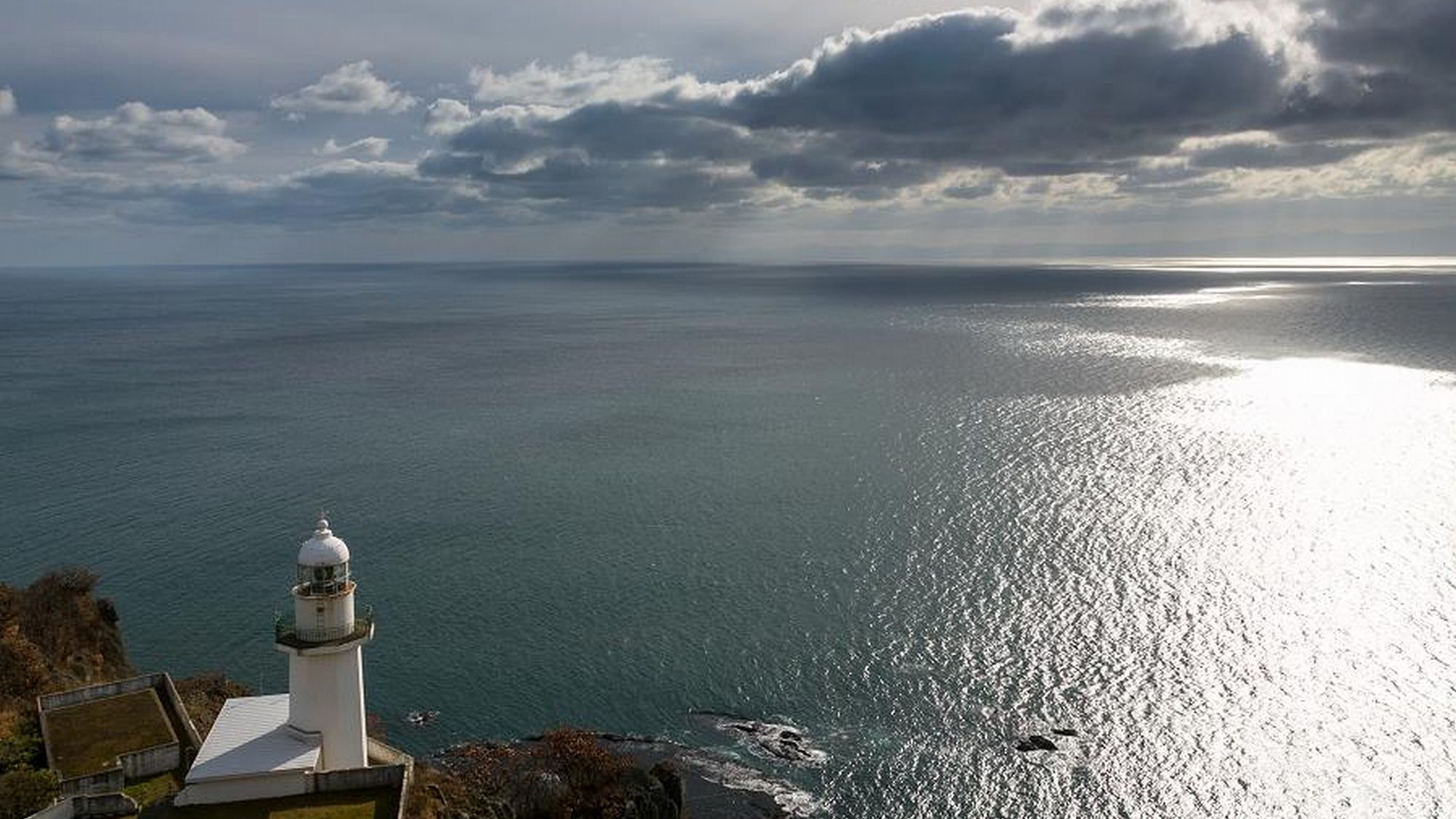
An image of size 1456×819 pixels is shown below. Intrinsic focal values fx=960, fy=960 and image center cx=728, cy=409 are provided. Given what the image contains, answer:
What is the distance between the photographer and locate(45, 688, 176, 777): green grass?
115 ft

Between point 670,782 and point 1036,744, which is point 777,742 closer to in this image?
point 670,782

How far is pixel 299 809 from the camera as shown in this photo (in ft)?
101

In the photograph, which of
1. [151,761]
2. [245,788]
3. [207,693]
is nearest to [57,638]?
[207,693]

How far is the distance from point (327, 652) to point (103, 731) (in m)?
12.9

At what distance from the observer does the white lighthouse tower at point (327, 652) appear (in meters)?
31.6

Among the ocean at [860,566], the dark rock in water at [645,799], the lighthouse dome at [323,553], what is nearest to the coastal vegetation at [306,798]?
the dark rock in water at [645,799]

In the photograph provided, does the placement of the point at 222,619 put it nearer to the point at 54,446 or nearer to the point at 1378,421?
the point at 54,446

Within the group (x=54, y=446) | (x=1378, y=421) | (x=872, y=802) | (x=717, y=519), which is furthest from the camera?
(x=1378, y=421)

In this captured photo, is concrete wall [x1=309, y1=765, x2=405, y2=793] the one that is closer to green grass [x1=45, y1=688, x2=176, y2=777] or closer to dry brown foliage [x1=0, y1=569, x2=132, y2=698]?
green grass [x1=45, y1=688, x2=176, y2=777]

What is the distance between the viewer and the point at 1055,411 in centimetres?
11606

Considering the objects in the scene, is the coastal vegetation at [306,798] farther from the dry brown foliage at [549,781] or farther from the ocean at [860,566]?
the ocean at [860,566]

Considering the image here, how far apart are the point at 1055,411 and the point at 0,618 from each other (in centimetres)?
10250

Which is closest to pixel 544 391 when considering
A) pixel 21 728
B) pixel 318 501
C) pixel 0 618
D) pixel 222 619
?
pixel 318 501

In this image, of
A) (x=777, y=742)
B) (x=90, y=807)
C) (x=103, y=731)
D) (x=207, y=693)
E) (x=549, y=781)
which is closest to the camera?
(x=90, y=807)
